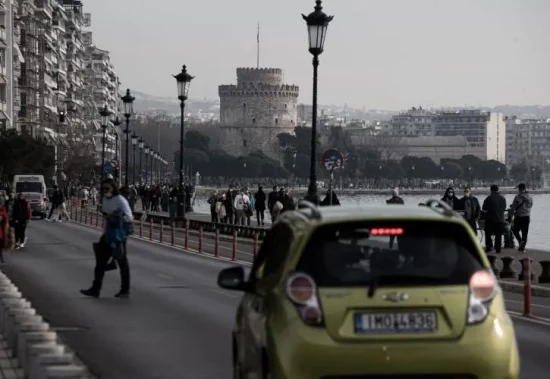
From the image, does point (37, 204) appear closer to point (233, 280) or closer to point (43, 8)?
point (233, 280)

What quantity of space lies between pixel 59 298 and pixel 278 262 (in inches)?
502

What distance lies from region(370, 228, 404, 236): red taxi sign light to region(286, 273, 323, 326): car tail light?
427 mm

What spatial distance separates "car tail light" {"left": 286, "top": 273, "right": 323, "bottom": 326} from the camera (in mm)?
8266

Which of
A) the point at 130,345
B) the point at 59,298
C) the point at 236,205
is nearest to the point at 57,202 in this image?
the point at 236,205

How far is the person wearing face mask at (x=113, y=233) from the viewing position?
20.9m

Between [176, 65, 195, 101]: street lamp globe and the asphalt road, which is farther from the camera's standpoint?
[176, 65, 195, 101]: street lamp globe

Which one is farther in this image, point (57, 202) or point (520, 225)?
point (57, 202)

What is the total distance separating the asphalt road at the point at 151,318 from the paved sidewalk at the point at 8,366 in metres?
0.65

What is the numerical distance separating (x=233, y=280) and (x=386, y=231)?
1.32 meters

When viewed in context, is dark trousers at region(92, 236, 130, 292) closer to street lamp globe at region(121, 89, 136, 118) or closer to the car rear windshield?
the car rear windshield

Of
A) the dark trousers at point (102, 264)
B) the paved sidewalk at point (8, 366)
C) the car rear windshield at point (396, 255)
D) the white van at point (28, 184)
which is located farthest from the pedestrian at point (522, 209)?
the white van at point (28, 184)

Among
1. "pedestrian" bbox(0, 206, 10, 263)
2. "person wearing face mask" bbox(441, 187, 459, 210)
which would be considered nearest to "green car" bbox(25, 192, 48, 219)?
"person wearing face mask" bbox(441, 187, 459, 210)

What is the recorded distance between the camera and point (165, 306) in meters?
19.8

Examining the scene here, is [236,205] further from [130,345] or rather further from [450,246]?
[450,246]
